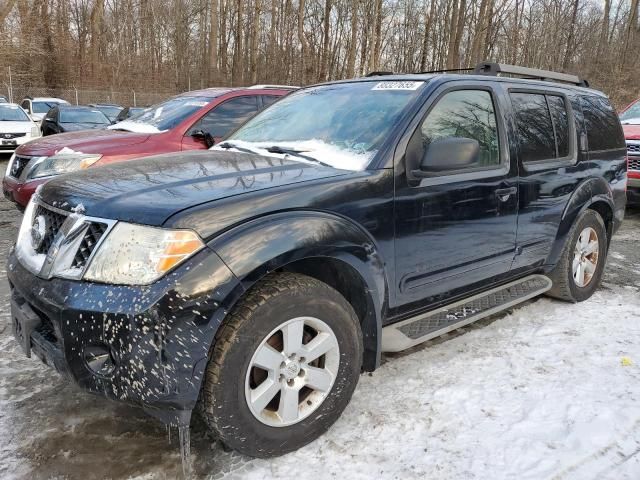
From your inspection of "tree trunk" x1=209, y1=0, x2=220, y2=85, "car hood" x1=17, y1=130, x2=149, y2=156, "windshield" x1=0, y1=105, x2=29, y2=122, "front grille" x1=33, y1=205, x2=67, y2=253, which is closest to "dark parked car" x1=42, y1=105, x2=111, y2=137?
"windshield" x1=0, y1=105, x2=29, y2=122

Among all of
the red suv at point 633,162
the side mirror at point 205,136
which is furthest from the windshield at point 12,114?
the red suv at point 633,162

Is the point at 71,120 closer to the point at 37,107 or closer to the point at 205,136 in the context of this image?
the point at 37,107

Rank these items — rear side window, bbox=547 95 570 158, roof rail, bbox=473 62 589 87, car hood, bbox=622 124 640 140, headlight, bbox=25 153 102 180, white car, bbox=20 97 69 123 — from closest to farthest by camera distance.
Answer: roof rail, bbox=473 62 589 87
rear side window, bbox=547 95 570 158
headlight, bbox=25 153 102 180
car hood, bbox=622 124 640 140
white car, bbox=20 97 69 123

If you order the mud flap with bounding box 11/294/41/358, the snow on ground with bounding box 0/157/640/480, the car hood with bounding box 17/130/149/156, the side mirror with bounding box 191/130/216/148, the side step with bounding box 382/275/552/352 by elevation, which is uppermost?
the side mirror with bounding box 191/130/216/148

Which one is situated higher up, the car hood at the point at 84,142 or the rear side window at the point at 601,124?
the rear side window at the point at 601,124

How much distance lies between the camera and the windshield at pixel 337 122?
304 centimetres

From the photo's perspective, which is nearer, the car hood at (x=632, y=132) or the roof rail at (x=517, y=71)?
the roof rail at (x=517, y=71)

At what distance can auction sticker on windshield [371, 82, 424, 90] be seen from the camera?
130 inches

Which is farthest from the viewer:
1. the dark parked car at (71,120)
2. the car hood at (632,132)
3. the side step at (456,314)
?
the dark parked car at (71,120)

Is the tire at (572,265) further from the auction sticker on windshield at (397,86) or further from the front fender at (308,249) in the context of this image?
the front fender at (308,249)

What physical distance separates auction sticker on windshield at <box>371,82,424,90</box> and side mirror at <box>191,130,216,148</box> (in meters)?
2.87

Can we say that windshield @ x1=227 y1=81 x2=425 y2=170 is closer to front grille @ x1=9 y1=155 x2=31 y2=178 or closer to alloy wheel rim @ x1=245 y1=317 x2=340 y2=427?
alloy wheel rim @ x1=245 y1=317 x2=340 y2=427

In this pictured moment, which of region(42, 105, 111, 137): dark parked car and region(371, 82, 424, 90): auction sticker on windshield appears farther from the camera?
region(42, 105, 111, 137): dark parked car

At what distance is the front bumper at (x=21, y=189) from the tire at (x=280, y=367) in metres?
4.17
